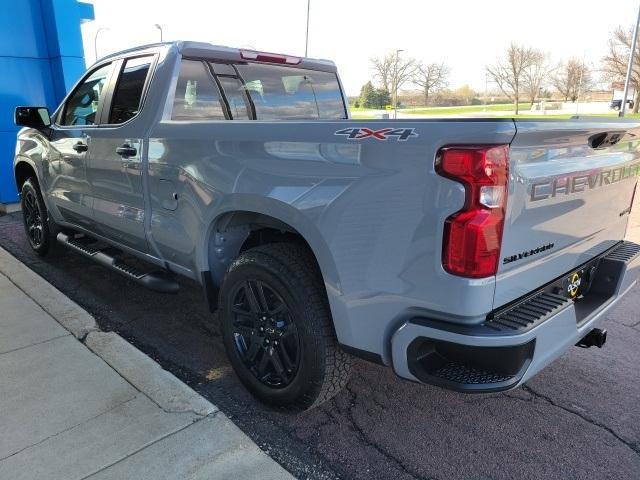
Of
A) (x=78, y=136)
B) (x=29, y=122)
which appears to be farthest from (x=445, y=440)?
(x=29, y=122)

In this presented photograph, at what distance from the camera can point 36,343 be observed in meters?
3.52

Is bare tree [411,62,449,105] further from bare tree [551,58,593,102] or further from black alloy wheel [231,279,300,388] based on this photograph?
black alloy wheel [231,279,300,388]

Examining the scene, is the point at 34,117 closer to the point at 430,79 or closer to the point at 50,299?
the point at 50,299

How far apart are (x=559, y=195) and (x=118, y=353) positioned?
2793mm

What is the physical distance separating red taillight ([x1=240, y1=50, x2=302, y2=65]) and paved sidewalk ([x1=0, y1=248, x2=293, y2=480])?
86.9 inches

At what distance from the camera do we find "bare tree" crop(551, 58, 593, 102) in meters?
48.0

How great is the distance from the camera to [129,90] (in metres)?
3.75

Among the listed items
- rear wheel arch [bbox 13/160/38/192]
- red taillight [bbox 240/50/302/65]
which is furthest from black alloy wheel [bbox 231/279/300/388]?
rear wheel arch [bbox 13/160/38/192]

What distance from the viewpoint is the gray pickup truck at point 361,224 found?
1.92m

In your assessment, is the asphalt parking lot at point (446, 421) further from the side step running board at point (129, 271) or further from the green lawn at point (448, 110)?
the green lawn at point (448, 110)

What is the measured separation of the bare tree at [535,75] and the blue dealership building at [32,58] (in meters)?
47.3

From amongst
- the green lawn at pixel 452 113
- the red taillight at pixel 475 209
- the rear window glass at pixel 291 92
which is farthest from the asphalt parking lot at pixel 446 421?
the rear window glass at pixel 291 92

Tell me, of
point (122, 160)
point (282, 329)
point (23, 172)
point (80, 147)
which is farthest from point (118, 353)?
point (23, 172)

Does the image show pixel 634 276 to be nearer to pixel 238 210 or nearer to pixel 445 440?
pixel 445 440
